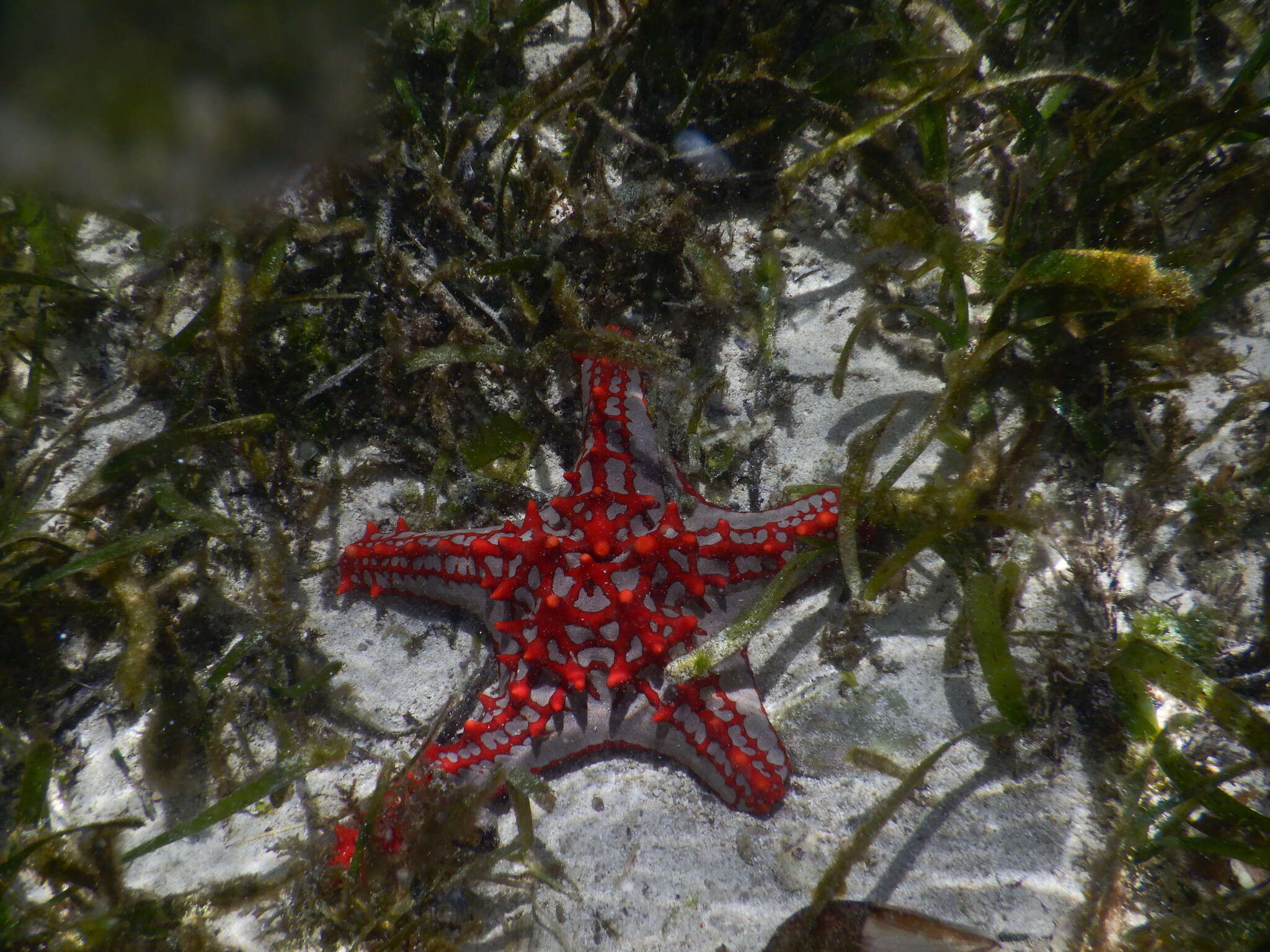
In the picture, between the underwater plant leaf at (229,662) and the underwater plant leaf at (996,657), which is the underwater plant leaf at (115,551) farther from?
the underwater plant leaf at (996,657)

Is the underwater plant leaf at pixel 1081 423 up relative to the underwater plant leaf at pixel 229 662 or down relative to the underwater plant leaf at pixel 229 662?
up

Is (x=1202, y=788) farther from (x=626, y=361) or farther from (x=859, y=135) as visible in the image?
(x=859, y=135)

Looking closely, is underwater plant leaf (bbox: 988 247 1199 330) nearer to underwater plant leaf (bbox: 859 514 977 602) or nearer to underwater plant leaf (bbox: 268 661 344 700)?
underwater plant leaf (bbox: 859 514 977 602)

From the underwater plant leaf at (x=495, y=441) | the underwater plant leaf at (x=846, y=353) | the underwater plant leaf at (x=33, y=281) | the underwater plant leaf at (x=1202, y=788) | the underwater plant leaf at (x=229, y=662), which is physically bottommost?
the underwater plant leaf at (x=1202, y=788)

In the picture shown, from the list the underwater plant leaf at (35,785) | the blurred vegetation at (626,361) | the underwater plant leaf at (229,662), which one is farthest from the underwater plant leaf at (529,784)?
the underwater plant leaf at (35,785)

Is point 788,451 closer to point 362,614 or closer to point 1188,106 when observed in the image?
point 1188,106
